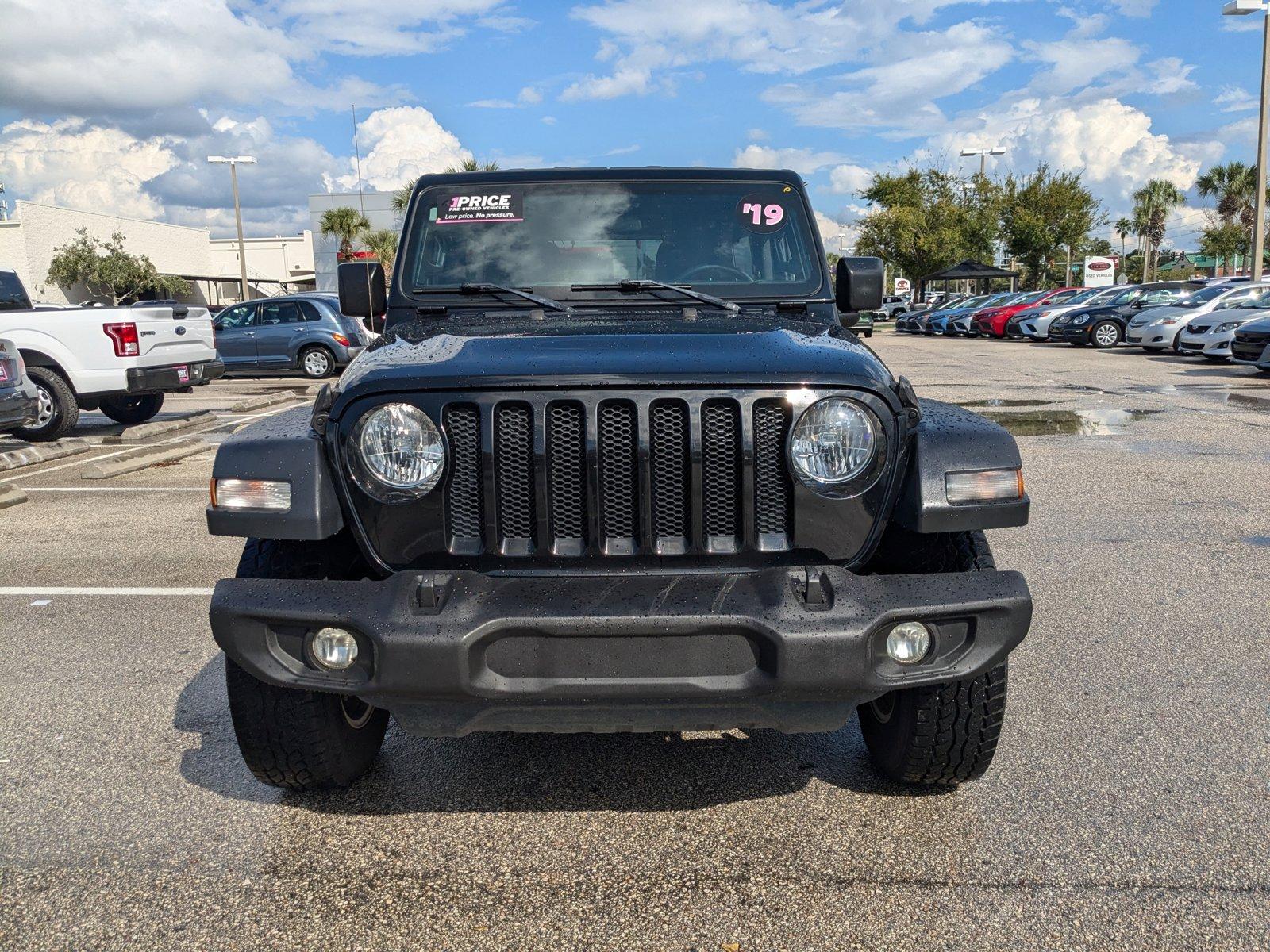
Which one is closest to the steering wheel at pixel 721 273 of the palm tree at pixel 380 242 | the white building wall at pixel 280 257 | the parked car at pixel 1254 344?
the parked car at pixel 1254 344

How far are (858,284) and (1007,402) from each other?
35.9 feet

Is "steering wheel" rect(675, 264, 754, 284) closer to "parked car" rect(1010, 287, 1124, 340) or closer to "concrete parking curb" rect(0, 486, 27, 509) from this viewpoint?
"concrete parking curb" rect(0, 486, 27, 509)

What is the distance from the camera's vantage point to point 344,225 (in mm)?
56688

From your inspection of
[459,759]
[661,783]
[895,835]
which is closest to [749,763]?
[661,783]

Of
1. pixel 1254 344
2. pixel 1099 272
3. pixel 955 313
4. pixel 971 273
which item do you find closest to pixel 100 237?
pixel 955 313

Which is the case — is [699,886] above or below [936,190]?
below

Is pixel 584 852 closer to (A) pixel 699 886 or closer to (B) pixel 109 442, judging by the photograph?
(A) pixel 699 886

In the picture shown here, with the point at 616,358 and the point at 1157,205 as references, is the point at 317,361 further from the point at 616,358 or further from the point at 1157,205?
the point at 1157,205

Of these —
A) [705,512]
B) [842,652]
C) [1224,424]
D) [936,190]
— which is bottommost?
[1224,424]

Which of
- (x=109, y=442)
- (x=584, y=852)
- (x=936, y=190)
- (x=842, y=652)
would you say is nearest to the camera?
(x=842, y=652)

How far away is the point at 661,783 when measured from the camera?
3369 mm

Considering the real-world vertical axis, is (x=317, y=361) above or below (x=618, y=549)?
below

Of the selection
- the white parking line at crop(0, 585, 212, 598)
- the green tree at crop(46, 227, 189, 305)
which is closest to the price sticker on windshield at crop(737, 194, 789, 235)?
the white parking line at crop(0, 585, 212, 598)

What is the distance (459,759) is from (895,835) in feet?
4.56
